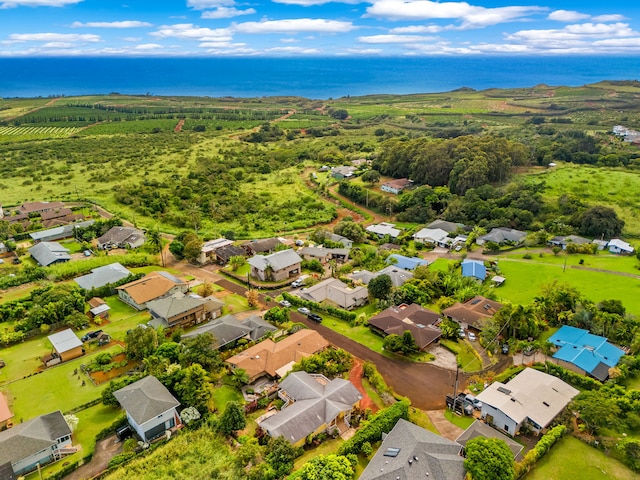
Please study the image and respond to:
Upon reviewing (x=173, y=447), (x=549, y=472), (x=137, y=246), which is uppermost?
(x=137, y=246)

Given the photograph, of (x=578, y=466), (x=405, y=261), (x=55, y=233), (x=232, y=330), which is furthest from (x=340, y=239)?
(x=578, y=466)

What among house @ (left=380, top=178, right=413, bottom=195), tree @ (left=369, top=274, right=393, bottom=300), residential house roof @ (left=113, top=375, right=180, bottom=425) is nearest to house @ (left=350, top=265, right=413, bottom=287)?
tree @ (left=369, top=274, right=393, bottom=300)

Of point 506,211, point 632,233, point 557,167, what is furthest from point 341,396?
point 557,167

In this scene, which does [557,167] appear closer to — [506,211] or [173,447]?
[506,211]

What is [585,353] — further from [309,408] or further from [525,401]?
[309,408]

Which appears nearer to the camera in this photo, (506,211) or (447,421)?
(447,421)

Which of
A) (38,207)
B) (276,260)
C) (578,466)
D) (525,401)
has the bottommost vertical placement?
(578,466)
